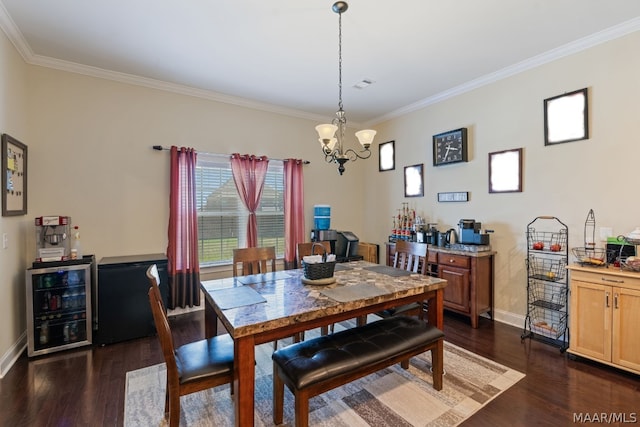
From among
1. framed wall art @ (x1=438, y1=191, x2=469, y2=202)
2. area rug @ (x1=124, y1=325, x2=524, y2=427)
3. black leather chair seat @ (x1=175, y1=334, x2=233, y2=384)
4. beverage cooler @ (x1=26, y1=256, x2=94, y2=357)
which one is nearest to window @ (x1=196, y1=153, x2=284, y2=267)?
beverage cooler @ (x1=26, y1=256, x2=94, y2=357)

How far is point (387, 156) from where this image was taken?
5.14 metres

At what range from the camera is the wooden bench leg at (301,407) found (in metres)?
1.62

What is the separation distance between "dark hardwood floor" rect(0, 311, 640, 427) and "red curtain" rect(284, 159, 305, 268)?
195 cm

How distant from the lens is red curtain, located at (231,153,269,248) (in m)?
4.21

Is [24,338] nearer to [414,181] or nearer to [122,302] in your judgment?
[122,302]

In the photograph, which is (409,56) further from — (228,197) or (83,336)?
(83,336)

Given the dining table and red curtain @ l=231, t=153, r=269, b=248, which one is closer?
the dining table

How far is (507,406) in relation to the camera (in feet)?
6.73

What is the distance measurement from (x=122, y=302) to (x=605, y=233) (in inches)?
188

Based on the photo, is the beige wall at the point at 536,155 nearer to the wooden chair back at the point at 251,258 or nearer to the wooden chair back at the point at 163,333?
the wooden chair back at the point at 251,258

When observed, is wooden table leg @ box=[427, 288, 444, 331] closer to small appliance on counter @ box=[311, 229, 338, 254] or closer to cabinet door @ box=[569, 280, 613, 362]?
cabinet door @ box=[569, 280, 613, 362]

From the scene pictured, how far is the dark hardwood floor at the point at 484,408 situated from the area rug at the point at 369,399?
10 centimetres

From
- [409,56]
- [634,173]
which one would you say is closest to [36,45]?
[409,56]

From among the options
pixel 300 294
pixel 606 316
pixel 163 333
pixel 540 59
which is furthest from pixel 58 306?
pixel 540 59
